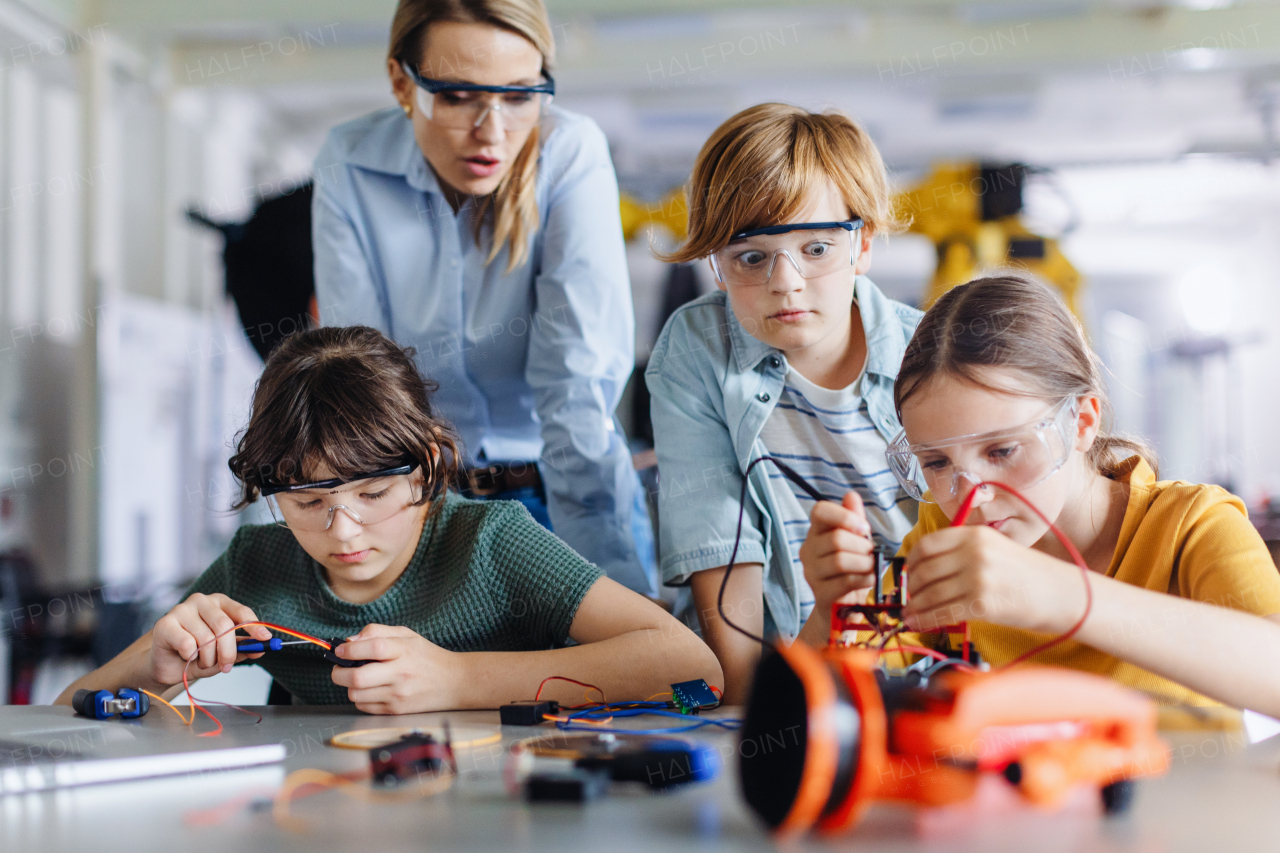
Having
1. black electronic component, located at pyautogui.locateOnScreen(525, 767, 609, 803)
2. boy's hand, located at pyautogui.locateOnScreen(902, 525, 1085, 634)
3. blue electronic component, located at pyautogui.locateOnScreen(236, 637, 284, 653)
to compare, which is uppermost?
boy's hand, located at pyautogui.locateOnScreen(902, 525, 1085, 634)

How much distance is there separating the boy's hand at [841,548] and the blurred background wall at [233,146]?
2.42m

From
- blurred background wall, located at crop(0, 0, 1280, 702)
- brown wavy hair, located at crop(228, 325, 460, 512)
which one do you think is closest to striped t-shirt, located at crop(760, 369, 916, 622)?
brown wavy hair, located at crop(228, 325, 460, 512)

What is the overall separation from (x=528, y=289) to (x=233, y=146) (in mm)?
3982

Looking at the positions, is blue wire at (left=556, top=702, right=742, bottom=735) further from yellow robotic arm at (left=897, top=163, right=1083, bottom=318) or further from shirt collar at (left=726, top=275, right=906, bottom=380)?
yellow robotic arm at (left=897, top=163, right=1083, bottom=318)

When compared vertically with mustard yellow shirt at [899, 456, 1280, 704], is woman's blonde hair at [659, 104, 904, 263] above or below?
above

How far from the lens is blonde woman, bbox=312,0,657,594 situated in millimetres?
1672

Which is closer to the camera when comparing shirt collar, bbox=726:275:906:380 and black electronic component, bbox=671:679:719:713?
black electronic component, bbox=671:679:719:713

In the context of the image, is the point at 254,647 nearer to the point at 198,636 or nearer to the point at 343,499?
the point at 198,636

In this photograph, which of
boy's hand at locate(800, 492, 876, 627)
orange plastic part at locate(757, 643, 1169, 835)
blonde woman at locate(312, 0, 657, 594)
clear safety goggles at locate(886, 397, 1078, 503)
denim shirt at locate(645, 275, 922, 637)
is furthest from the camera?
blonde woman at locate(312, 0, 657, 594)

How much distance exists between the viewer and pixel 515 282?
171cm

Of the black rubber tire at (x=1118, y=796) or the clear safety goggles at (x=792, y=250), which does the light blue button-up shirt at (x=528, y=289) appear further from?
the black rubber tire at (x=1118, y=796)

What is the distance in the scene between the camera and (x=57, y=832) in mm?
647

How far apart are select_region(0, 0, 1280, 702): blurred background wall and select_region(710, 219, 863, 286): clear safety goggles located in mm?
1920

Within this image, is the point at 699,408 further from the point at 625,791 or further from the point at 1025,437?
the point at 625,791
